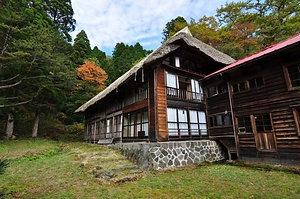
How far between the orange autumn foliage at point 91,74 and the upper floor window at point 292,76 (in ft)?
78.1

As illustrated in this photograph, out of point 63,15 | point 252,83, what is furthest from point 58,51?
point 63,15

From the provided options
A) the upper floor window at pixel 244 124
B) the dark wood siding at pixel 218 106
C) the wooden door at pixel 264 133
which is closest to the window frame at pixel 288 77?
the wooden door at pixel 264 133

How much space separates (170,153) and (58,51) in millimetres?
12542

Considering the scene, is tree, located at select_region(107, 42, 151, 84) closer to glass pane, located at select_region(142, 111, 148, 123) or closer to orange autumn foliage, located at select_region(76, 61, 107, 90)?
orange autumn foliage, located at select_region(76, 61, 107, 90)

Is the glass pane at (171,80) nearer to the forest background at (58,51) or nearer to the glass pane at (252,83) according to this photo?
the glass pane at (252,83)

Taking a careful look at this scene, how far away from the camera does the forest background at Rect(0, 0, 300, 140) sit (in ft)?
42.5

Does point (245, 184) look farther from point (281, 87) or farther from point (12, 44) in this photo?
point (12, 44)

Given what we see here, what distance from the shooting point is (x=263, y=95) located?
407 inches

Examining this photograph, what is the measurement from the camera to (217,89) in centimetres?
1333

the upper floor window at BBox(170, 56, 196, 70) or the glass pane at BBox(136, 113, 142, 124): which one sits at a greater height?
the upper floor window at BBox(170, 56, 196, 70)

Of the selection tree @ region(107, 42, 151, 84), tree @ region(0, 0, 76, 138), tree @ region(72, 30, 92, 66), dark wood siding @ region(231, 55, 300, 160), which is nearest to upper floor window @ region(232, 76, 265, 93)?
dark wood siding @ region(231, 55, 300, 160)

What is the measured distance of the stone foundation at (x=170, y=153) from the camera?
934 centimetres

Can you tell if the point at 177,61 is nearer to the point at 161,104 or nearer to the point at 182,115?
the point at 161,104

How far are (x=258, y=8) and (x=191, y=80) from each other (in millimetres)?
17934
